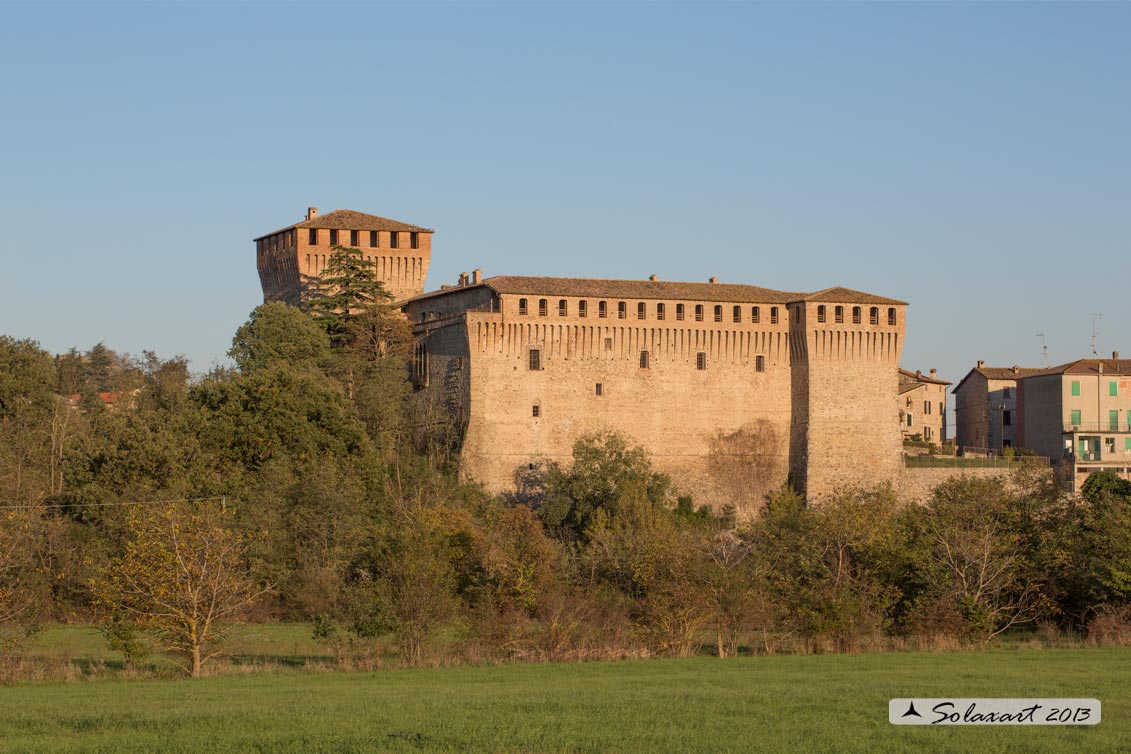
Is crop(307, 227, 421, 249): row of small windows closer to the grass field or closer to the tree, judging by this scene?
the tree

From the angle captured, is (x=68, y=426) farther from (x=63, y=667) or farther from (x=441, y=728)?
(x=441, y=728)

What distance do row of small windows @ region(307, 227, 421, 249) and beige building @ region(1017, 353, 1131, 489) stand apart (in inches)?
866

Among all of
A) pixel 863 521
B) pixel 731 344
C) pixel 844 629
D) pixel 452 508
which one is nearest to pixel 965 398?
pixel 731 344

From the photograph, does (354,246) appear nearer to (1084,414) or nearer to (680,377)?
(680,377)

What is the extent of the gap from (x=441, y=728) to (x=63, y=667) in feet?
28.9

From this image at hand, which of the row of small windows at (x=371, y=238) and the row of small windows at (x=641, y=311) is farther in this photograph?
the row of small windows at (x=371, y=238)

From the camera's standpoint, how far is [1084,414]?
52906 mm

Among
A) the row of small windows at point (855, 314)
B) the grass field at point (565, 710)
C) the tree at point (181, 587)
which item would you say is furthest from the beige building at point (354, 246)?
the grass field at point (565, 710)

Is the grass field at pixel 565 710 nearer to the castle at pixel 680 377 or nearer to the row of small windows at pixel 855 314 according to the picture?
the castle at pixel 680 377

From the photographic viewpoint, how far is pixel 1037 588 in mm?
27031

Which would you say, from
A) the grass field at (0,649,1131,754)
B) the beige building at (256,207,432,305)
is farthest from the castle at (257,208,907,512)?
the grass field at (0,649,1131,754)

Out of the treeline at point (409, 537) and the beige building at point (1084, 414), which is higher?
the beige building at point (1084, 414)

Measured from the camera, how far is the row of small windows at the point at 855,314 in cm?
4428

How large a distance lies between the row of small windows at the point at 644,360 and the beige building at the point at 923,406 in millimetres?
14287
